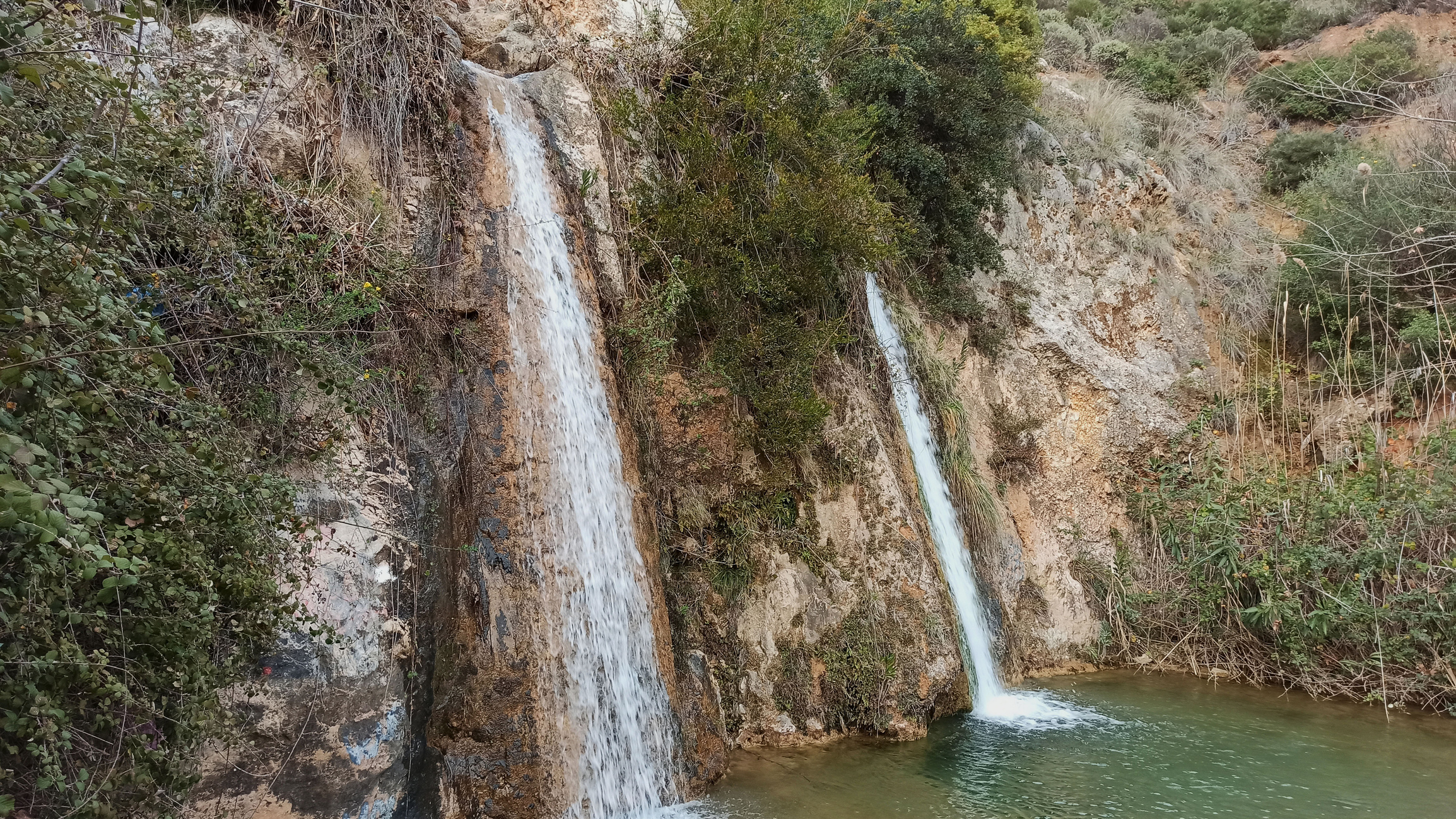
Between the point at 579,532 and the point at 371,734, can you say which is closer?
the point at 371,734

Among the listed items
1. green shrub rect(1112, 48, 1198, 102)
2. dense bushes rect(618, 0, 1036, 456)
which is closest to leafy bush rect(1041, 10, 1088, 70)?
green shrub rect(1112, 48, 1198, 102)

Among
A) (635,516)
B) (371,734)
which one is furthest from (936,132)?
(371,734)

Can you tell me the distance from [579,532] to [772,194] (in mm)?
3268

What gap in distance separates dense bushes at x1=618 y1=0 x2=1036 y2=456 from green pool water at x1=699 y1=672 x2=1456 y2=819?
2.39 meters

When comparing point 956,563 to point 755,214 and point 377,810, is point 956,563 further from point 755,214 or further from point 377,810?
point 377,810

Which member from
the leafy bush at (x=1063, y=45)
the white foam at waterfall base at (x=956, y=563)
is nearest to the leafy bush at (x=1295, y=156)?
the leafy bush at (x=1063, y=45)

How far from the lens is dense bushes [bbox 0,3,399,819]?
2.34 meters

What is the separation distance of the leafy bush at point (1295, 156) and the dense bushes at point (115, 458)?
14.8 meters

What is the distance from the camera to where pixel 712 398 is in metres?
6.24

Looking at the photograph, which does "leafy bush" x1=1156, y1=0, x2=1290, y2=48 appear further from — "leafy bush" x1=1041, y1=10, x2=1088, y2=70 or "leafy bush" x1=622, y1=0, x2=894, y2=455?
"leafy bush" x1=622, y1=0, x2=894, y2=455

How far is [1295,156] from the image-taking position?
13.3 metres

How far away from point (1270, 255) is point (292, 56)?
11914 mm

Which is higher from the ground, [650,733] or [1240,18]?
[1240,18]

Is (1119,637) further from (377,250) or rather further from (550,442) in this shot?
(377,250)
